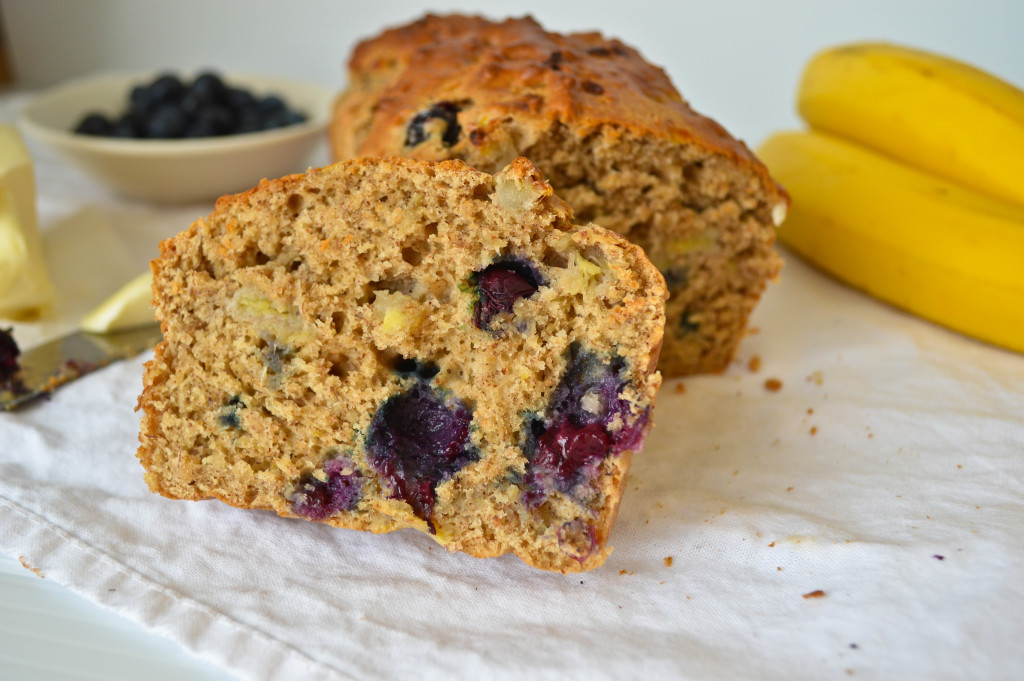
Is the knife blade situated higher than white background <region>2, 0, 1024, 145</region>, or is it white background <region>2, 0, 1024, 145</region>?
white background <region>2, 0, 1024, 145</region>

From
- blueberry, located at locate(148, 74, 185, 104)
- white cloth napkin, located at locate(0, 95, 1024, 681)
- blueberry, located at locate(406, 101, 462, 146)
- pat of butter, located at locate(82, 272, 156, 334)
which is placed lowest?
white cloth napkin, located at locate(0, 95, 1024, 681)

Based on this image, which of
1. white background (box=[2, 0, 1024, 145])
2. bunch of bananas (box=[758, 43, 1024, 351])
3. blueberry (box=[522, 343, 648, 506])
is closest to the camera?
blueberry (box=[522, 343, 648, 506])

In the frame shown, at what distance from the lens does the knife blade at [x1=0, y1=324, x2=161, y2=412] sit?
91.0 inches

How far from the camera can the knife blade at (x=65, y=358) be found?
7.58 feet

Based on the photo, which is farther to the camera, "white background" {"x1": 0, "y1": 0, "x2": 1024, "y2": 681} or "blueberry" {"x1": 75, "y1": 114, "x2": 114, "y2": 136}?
"blueberry" {"x1": 75, "y1": 114, "x2": 114, "y2": 136}

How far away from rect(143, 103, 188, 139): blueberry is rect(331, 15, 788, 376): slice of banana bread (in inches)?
46.0

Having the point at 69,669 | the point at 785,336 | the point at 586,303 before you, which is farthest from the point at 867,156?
the point at 69,669

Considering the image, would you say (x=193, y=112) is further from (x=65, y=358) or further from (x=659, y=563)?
(x=659, y=563)

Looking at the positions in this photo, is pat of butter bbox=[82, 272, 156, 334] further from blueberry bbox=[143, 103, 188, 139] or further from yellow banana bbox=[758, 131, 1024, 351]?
yellow banana bbox=[758, 131, 1024, 351]

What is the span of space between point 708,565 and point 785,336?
127cm

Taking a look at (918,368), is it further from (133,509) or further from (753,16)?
(753,16)

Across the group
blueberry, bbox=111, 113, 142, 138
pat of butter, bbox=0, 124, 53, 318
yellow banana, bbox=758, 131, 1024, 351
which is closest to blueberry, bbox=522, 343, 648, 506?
yellow banana, bbox=758, 131, 1024, 351

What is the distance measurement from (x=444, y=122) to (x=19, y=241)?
1401mm

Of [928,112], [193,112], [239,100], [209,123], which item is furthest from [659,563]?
[239,100]
